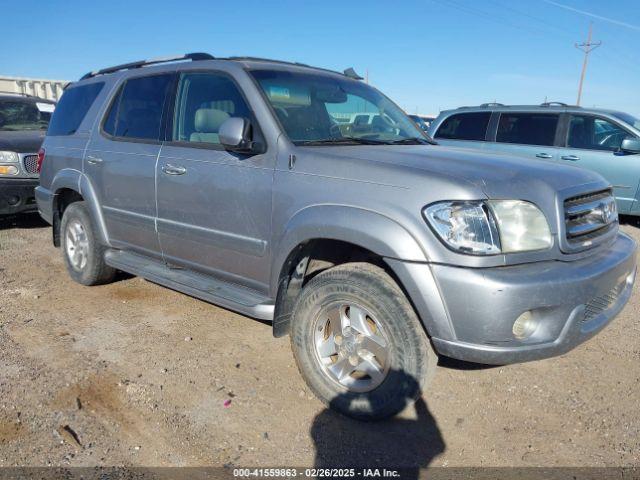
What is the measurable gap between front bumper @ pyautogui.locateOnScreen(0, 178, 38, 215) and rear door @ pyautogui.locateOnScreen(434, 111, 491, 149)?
20.4ft

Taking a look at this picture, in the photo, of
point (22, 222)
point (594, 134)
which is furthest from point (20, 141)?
point (594, 134)

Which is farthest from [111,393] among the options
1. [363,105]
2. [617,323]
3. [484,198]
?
[617,323]

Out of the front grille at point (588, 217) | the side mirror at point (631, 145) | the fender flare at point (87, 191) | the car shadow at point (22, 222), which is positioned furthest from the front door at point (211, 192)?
the side mirror at point (631, 145)

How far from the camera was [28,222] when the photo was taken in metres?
7.92

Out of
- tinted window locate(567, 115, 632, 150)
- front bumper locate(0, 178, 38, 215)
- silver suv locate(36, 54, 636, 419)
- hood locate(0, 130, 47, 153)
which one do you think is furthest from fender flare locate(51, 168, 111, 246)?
tinted window locate(567, 115, 632, 150)

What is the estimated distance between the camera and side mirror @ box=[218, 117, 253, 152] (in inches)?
116

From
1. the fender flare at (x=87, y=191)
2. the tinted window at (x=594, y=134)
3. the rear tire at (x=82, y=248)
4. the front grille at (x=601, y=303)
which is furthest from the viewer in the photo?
the tinted window at (x=594, y=134)

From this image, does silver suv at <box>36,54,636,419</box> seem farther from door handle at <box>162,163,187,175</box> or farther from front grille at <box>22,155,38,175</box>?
front grille at <box>22,155,38,175</box>

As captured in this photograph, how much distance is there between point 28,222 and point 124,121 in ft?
15.8

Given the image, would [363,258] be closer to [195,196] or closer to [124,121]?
[195,196]

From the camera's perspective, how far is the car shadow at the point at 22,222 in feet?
24.9

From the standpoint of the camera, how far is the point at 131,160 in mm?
3914

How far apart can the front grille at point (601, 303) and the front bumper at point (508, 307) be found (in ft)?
0.04

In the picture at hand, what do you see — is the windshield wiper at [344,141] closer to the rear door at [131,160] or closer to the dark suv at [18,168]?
the rear door at [131,160]
